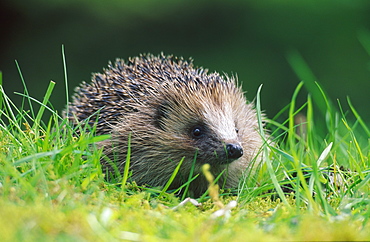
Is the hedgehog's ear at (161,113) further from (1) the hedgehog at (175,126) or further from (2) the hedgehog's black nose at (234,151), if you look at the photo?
(2) the hedgehog's black nose at (234,151)

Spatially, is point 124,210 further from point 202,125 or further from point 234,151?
point 202,125

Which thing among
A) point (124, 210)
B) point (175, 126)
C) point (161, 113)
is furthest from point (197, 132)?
point (124, 210)

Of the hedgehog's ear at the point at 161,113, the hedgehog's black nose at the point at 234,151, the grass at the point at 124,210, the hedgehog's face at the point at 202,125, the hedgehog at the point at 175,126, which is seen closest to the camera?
the grass at the point at 124,210

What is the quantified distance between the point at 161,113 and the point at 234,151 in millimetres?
817

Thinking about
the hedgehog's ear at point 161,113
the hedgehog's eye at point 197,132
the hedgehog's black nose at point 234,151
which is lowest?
the hedgehog's black nose at point 234,151

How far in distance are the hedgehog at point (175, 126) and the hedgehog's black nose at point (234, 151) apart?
0.02 meters

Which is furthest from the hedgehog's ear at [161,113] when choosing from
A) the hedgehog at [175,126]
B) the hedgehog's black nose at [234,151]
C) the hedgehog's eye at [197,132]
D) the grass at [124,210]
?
the grass at [124,210]

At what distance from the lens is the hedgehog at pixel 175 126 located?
13.6ft

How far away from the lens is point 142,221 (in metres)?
2.46

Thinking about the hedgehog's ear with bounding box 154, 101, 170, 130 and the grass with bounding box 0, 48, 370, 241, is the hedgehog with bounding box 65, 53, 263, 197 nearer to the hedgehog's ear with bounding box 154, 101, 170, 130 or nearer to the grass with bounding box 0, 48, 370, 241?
the hedgehog's ear with bounding box 154, 101, 170, 130

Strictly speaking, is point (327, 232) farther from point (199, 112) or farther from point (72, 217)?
point (199, 112)

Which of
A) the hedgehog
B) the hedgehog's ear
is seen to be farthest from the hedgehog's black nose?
the hedgehog's ear

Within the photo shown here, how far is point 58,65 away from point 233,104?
680 cm

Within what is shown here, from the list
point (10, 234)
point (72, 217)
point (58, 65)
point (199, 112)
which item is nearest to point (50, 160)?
point (72, 217)
